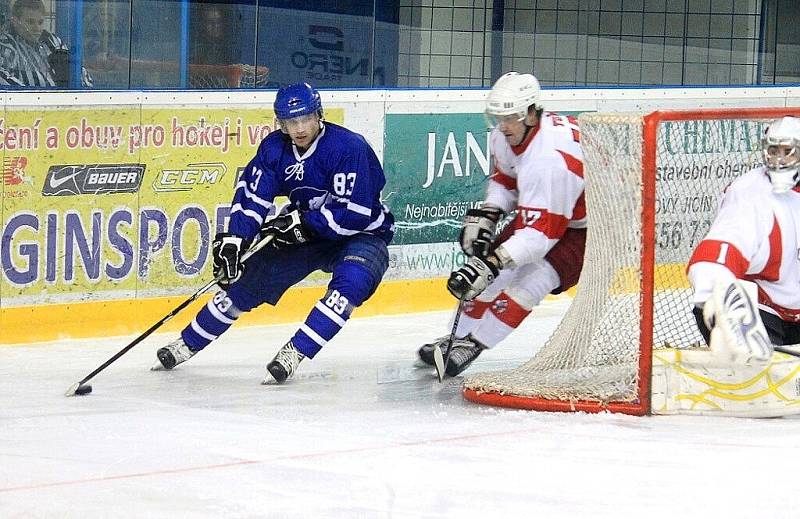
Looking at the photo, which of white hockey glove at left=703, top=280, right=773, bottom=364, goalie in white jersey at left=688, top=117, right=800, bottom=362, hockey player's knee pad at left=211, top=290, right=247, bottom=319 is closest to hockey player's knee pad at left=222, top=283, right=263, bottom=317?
hockey player's knee pad at left=211, top=290, right=247, bottom=319

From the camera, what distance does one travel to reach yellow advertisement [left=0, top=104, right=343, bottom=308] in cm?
554

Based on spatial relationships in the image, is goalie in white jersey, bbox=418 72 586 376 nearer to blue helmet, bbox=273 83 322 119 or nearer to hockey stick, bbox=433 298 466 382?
hockey stick, bbox=433 298 466 382

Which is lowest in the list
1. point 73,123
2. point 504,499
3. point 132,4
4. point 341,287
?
point 504,499

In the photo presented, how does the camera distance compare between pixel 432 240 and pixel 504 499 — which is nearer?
pixel 504 499

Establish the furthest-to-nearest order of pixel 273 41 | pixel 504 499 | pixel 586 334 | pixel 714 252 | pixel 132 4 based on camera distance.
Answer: pixel 273 41 < pixel 132 4 < pixel 586 334 < pixel 714 252 < pixel 504 499

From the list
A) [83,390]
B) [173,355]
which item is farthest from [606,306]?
[83,390]

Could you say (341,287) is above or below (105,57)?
below

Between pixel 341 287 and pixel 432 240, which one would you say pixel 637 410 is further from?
pixel 432 240

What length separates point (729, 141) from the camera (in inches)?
218

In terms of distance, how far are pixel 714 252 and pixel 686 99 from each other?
3.62 meters

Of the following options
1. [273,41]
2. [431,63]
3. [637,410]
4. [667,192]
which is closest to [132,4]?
[273,41]

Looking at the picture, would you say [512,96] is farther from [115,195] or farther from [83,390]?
[115,195]

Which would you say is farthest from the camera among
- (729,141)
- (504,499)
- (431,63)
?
(431,63)

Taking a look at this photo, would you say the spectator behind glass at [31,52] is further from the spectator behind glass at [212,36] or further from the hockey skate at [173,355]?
the hockey skate at [173,355]
